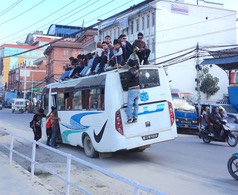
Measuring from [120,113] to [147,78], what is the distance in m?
1.43

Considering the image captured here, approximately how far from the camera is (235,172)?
26.1 ft

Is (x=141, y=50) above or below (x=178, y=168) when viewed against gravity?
above

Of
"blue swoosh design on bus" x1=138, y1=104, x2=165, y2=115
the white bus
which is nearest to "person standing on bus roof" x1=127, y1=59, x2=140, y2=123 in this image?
the white bus

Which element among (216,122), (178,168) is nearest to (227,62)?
(216,122)

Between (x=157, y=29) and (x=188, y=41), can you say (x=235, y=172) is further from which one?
(x=188, y=41)

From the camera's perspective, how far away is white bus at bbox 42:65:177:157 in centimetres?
954

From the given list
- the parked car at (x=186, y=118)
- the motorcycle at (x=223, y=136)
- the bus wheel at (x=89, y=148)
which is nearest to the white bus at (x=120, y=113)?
the bus wheel at (x=89, y=148)

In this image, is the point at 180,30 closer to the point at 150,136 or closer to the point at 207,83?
the point at 207,83

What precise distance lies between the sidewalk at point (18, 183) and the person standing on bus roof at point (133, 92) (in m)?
3.17

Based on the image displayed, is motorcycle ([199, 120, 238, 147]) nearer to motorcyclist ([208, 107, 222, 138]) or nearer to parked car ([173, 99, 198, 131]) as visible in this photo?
motorcyclist ([208, 107, 222, 138])

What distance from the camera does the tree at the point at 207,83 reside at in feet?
148

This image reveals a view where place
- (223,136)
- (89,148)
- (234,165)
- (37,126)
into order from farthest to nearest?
(223,136), (37,126), (89,148), (234,165)

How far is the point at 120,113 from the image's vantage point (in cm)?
953

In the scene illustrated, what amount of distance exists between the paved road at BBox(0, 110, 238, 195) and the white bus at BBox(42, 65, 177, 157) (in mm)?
616
